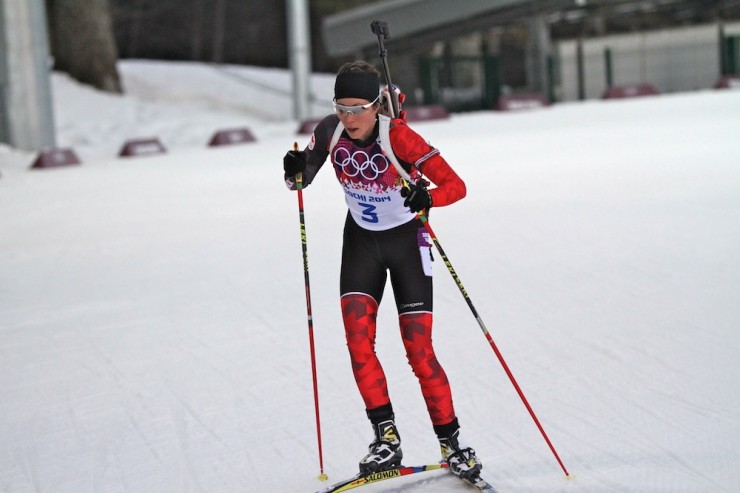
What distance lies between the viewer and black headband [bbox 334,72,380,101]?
3.13 meters

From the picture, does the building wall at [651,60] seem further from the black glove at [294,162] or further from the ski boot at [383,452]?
the ski boot at [383,452]

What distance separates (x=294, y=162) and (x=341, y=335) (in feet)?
7.42

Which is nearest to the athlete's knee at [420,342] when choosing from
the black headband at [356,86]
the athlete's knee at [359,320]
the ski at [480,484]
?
the athlete's knee at [359,320]

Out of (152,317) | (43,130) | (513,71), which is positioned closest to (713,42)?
(513,71)

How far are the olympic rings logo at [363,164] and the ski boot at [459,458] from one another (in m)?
0.90

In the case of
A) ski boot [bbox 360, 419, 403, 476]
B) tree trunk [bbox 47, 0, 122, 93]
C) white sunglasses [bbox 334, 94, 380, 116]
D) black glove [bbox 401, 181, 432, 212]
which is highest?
tree trunk [bbox 47, 0, 122, 93]

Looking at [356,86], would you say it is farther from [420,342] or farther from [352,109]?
[420,342]

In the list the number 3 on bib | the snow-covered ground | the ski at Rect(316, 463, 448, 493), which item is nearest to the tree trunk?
the snow-covered ground

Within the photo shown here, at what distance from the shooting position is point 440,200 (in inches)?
121

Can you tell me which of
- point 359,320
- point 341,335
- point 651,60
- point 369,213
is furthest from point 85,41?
point 359,320

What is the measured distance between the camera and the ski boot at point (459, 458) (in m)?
3.30

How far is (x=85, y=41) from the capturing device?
24.7 metres

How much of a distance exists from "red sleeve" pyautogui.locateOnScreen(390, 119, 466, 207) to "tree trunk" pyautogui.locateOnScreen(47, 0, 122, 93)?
74.3ft

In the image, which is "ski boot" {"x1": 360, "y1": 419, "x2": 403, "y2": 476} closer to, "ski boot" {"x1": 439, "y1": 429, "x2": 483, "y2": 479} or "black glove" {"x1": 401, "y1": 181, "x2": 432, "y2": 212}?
"ski boot" {"x1": 439, "y1": 429, "x2": 483, "y2": 479}
